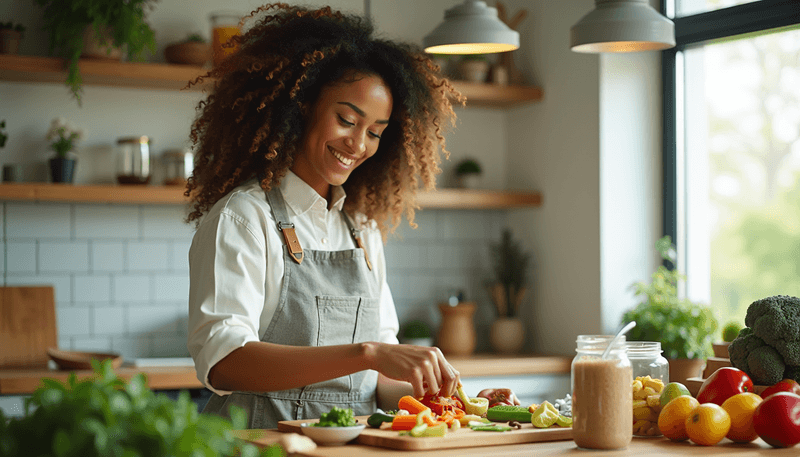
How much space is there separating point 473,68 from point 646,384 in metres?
2.89

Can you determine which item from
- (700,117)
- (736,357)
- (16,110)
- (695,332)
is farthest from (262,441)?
(700,117)

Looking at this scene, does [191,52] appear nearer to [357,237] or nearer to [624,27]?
[357,237]

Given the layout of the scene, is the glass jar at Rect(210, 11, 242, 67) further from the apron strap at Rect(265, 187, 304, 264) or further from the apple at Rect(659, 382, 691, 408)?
the apple at Rect(659, 382, 691, 408)

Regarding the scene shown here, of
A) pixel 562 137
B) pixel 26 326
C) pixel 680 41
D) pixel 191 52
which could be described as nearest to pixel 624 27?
pixel 680 41

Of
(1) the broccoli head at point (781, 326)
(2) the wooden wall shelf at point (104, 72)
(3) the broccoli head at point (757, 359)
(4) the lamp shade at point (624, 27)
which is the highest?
(2) the wooden wall shelf at point (104, 72)

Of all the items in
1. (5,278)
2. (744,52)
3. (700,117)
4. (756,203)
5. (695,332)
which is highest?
(744,52)

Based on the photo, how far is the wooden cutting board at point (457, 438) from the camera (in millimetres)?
1481

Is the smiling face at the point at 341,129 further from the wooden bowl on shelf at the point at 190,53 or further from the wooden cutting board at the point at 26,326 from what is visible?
the wooden cutting board at the point at 26,326

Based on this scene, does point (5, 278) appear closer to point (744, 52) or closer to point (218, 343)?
point (218, 343)

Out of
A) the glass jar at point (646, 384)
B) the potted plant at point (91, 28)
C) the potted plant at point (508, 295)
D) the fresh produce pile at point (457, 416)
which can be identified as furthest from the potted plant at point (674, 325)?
the potted plant at point (91, 28)

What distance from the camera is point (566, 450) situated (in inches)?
59.4

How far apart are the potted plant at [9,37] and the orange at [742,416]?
3235 mm

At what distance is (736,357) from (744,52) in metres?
2.32

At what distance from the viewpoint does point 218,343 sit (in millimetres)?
1810
